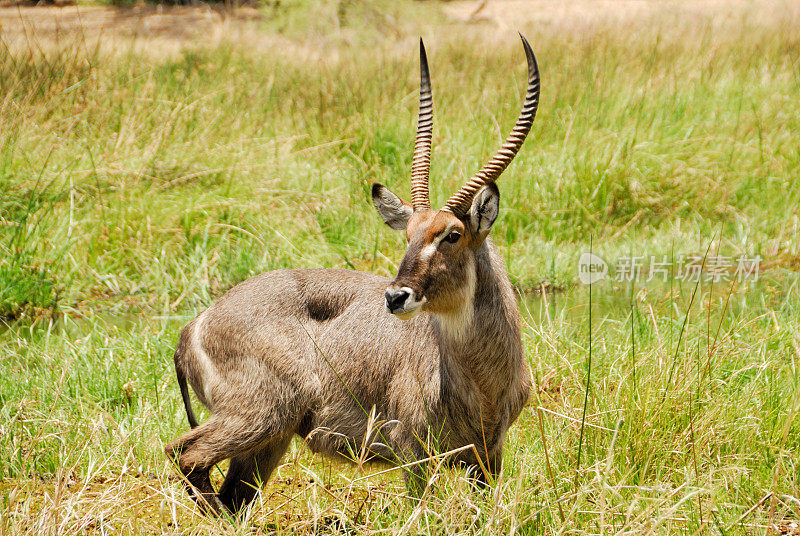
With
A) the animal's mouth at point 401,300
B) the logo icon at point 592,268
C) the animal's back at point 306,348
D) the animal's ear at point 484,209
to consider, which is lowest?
the logo icon at point 592,268

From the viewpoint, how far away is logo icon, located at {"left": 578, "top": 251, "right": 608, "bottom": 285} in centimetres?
655

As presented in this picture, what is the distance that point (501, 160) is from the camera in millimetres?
3260

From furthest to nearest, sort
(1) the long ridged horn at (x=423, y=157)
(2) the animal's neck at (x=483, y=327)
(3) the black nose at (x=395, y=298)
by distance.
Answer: (1) the long ridged horn at (x=423, y=157) < (2) the animal's neck at (x=483, y=327) < (3) the black nose at (x=395, y=298)

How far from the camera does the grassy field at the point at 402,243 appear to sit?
10.5 feet

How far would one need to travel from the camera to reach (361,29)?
14586 mm

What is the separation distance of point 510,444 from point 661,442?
0.75m

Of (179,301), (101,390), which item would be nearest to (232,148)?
(179,301)

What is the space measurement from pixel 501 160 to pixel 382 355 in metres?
0.92

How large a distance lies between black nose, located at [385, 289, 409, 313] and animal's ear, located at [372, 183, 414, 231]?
57 cm

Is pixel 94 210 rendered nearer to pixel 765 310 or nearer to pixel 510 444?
pixel 510 444

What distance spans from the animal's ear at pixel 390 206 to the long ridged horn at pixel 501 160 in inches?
12.2

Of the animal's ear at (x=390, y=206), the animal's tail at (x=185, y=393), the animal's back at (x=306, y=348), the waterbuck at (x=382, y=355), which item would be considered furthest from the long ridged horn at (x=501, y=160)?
the animal's tail at (x=185, y=393)

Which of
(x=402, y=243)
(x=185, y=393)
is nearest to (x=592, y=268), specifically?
(x=402, y=243)

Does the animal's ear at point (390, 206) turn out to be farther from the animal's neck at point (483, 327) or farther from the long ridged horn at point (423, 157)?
the animal's neck at point (483, 327)
